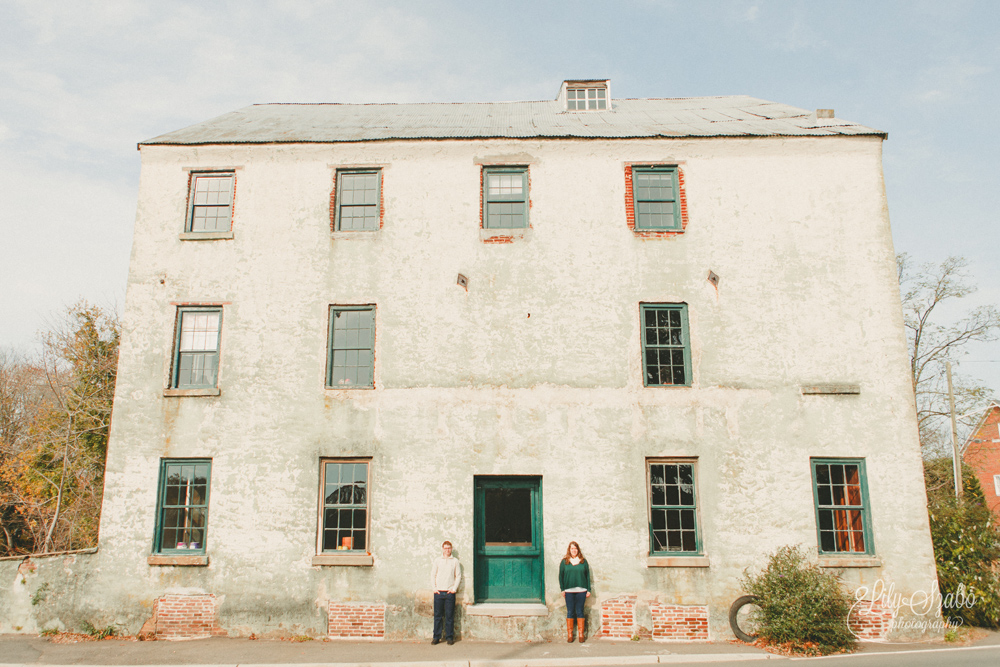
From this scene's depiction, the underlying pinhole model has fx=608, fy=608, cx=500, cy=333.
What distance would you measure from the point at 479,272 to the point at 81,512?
51.8 ft

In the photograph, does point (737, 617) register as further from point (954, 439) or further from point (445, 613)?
point (954, 439)

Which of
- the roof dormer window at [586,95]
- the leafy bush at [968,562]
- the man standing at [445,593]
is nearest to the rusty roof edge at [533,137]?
the roof dormer window at [586,95]

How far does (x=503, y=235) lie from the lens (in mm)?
12422

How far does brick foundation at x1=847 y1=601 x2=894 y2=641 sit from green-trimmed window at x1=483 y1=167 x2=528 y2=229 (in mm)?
9386

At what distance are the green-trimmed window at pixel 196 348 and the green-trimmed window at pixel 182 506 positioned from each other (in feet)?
5.19

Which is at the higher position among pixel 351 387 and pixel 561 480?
pixel 351 387

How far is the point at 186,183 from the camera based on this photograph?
42.2 feet

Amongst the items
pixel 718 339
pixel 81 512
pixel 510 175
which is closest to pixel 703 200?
pixel 718 339

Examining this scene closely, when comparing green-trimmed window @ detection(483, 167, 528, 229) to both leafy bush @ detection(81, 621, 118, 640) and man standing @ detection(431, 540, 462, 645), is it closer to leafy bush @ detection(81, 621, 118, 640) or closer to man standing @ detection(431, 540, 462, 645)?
man standing @ detection(431, 540, 462, 645)

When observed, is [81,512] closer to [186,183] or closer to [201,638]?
[201,638]

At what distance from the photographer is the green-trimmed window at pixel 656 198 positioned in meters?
12.6

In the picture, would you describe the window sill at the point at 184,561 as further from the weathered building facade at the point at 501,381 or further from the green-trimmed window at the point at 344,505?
the green-trimmed window at the point at 344,505

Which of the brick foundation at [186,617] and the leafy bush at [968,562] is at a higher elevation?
the leafy bush at [968,562]

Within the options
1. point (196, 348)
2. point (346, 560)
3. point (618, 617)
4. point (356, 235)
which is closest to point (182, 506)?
point (196, 348)
